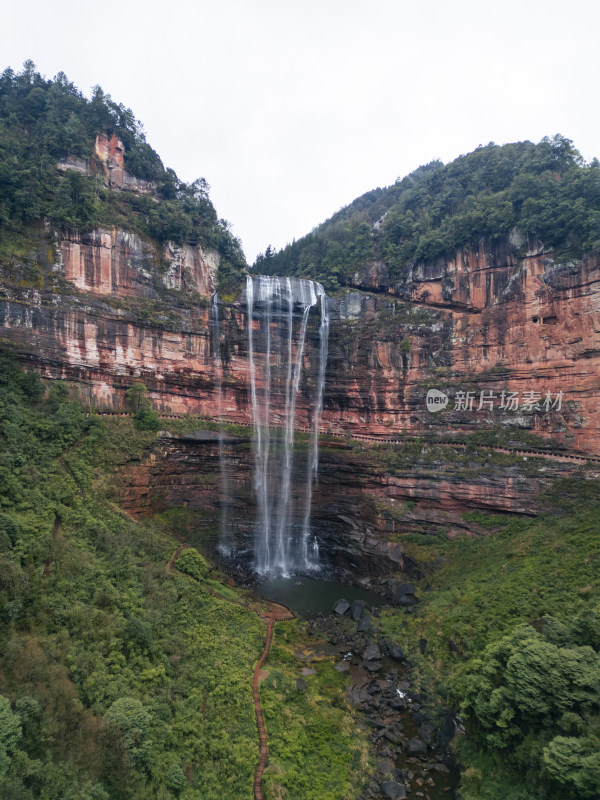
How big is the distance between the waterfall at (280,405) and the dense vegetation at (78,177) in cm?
340

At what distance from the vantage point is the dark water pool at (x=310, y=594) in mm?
20859

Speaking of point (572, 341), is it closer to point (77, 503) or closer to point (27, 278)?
point (77, 503)

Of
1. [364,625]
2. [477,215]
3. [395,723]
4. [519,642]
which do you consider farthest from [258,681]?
[477,215]

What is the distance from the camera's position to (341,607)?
2019 centimetres

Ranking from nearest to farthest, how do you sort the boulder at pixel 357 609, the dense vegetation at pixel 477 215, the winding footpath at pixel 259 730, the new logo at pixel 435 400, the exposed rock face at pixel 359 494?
the winding footpath at pixel 259 730
the boulder at pixel 357 609
the exposed rock face at pixel 359 494
the dense vegetation at pixel 477 215
the new logo at pixel 435 400

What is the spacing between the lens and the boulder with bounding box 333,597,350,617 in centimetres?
2000

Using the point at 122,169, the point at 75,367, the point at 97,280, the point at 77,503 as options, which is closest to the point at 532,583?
the point at 77,503

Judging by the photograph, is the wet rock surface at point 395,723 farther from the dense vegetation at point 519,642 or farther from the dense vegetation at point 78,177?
the dense vegetation at point 78,177

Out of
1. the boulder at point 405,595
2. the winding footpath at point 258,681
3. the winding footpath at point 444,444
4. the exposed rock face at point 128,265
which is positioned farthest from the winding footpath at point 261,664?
the exposed rock face at point 128,265

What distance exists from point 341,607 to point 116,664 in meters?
11.6

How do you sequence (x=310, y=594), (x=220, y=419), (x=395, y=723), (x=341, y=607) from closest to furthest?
(x=395, y=723) → (x=341, y=607) → (x=310, y=594) → (x=220, y=419)

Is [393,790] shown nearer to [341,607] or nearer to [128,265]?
[341,607]

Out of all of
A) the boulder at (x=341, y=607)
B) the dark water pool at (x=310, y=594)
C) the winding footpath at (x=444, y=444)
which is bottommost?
the dark water pool at (x=310, y=594)

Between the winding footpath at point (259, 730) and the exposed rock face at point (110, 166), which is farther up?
the exposed rock face at point (110, 166)
